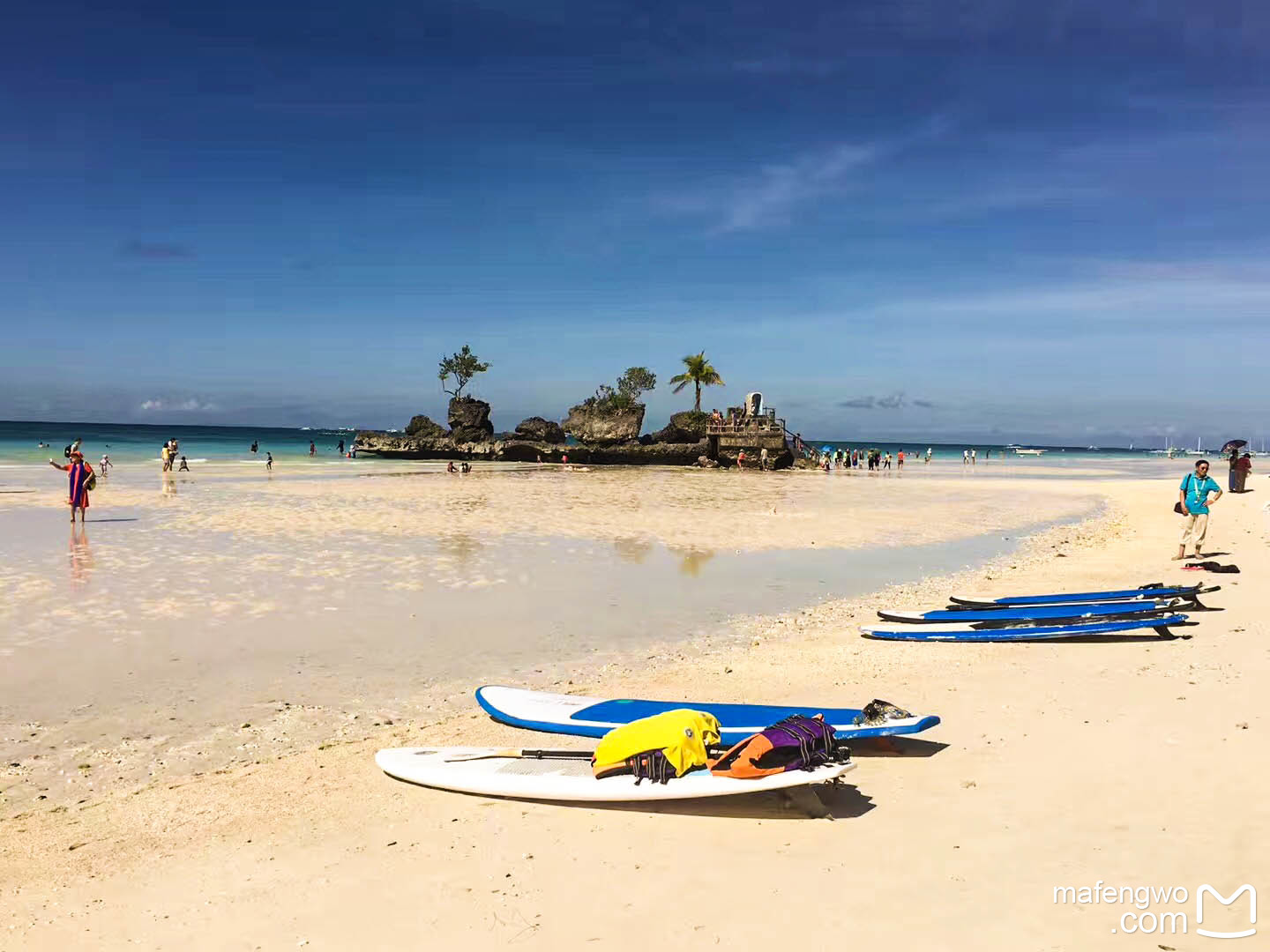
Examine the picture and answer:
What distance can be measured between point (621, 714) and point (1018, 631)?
5222mm

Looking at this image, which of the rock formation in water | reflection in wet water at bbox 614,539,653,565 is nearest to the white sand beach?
reflection in wet water at bbox 614,539,653,565

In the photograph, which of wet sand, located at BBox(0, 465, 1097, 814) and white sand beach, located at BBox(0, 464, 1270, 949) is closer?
white sand beach, located at BBox(0, 464, 1270, 949)

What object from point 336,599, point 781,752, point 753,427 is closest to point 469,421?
point 753,427

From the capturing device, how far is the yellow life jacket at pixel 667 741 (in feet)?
16.3

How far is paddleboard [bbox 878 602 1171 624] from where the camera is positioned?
9.06 m

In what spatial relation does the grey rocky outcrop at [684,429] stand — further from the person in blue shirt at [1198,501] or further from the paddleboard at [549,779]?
the paddleboard at [549,779]

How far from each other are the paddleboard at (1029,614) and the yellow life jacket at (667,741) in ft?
16.8

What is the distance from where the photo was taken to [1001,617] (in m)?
9.11

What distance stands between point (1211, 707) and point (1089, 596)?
158 inches

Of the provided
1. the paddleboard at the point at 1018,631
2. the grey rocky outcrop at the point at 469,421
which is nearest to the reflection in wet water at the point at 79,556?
the paddleboard at the point at 1018,631

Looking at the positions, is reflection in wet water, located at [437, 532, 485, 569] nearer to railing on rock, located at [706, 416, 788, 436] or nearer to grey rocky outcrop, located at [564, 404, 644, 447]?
railing on rock, located at [706, 416, 788, 436]

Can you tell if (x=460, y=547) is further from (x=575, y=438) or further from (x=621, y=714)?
(x=575, y=438)

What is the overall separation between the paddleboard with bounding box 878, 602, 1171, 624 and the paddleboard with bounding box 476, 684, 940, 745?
3.41m

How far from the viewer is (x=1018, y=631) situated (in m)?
8.88
